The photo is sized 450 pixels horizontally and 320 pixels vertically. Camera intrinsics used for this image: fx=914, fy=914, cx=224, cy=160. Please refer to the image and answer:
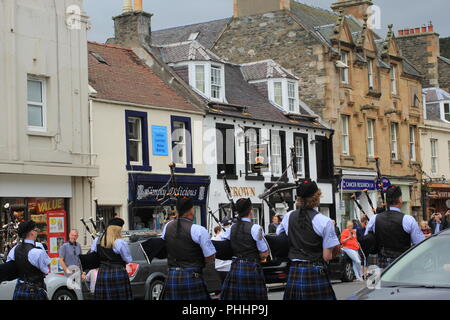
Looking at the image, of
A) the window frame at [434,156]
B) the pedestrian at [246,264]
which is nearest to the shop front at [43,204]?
the pedestrian at [246,264]

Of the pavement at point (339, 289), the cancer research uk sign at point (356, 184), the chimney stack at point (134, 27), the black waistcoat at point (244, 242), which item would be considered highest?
the chimney stack at point (134, 27)

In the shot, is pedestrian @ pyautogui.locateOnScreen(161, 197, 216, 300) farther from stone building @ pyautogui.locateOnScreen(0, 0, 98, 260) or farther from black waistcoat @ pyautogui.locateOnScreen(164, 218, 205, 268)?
stone building @ pyautogui.locateOnScreen(0, 0, 98, 260)

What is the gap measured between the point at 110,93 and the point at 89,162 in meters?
2.71

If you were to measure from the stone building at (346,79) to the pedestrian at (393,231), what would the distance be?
81.9 ft

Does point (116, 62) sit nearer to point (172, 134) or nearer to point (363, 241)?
point (172, 134)

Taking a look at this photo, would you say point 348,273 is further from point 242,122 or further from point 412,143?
point 412,143

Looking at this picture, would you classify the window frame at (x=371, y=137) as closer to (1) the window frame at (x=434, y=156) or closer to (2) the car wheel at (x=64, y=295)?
(1) the window frame at (x=434, y=156)

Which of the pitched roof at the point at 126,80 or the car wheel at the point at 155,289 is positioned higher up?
the pitched roof at the point at 126,80

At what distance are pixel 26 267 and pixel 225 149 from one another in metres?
20.4

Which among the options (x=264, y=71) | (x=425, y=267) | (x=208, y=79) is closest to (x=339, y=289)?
(x=208, y=79)

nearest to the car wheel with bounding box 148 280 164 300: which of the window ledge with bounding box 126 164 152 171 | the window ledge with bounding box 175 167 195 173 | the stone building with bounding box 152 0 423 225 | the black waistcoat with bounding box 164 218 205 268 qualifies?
the black waistcoat with bounding box 164 218 205 268

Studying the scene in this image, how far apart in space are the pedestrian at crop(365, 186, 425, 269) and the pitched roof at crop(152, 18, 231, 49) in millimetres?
30079

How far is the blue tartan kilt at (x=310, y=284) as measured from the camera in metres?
9.80
